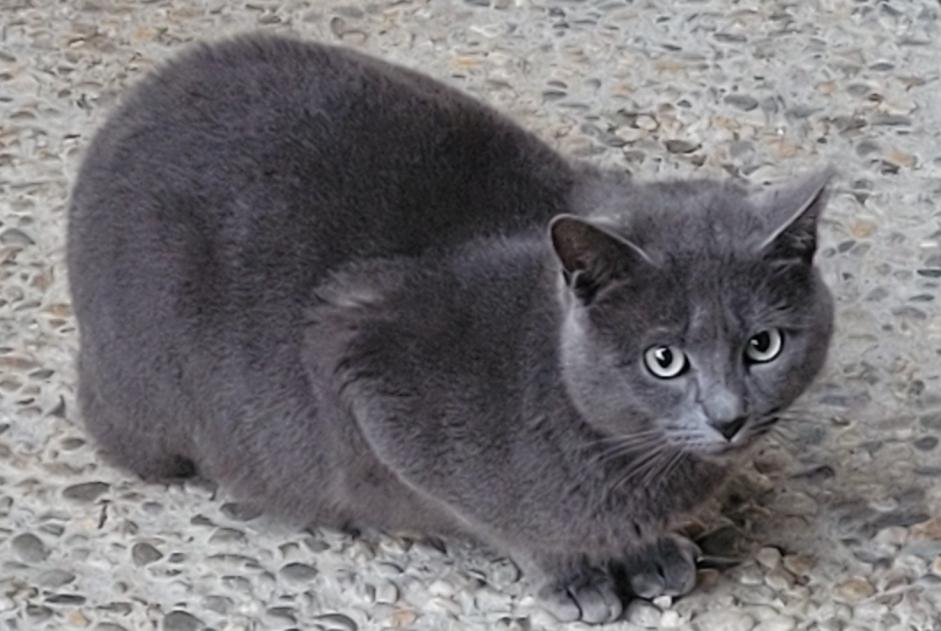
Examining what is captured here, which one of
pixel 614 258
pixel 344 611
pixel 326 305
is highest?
pixel 614 258

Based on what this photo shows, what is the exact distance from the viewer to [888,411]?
198 cm

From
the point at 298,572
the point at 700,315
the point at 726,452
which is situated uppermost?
the point at 700,315

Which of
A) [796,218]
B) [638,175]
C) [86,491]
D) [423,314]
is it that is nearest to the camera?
[796,218]

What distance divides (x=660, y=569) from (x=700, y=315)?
356mm

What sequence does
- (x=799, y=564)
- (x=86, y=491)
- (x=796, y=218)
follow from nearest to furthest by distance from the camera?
1. (x=796, y=218)
2. (x=799, y=564)
3. (x=86, y=491)

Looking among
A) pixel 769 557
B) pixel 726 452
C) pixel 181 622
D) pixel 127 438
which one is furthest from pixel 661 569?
pixel 127 438

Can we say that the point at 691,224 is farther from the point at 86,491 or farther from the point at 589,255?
the point at 86,491

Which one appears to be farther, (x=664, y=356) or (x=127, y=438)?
(x=127, y=438)

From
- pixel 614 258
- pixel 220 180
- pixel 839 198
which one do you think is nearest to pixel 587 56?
pixel 839 198

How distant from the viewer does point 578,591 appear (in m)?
1.75

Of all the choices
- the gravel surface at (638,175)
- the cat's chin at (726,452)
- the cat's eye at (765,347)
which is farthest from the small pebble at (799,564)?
the cat's eye at (765,347)

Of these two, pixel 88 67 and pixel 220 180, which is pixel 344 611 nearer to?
pixel 220 180

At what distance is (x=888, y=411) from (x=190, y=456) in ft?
2.54

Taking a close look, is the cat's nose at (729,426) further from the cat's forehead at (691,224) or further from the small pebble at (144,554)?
the small pebble at (144,554)
